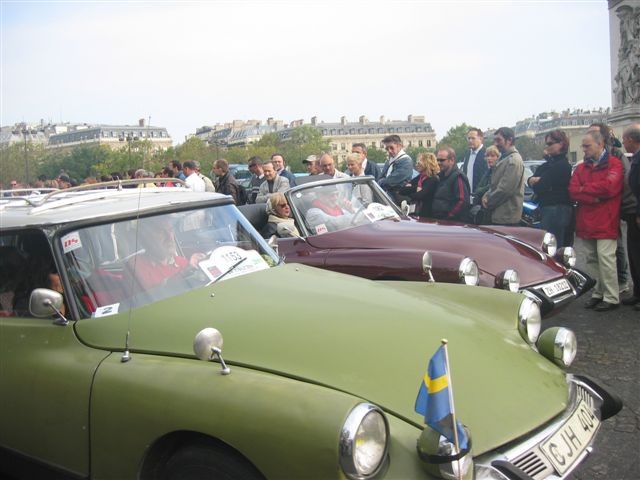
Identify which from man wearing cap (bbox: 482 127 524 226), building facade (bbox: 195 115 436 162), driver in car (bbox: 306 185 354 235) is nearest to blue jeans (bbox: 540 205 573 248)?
man wearing cap (bbox: 482 127 524 226)

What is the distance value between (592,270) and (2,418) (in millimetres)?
6193

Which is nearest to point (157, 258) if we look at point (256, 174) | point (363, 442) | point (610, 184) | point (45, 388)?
point (45, 388)

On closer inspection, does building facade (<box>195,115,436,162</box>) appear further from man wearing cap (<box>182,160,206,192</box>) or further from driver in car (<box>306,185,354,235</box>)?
driver in car (<box>306,185,354,235</box>)

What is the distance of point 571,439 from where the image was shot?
108 inches

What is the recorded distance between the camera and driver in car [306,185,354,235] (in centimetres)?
623

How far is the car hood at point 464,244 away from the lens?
226 inches

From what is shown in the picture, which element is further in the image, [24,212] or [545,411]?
[24,212]

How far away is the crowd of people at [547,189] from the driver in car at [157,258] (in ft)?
8.82

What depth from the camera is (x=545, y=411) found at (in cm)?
280

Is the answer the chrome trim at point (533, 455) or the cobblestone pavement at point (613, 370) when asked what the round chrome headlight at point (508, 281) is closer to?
the cobblestone pavement at point (613, 370)

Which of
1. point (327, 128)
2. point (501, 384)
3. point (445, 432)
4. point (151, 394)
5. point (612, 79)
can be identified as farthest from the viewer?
point (327, 128)

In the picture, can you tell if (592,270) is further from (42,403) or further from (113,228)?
(42,403)

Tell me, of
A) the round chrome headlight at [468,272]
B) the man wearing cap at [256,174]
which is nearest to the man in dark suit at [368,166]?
the man wearing cap at [256,174]

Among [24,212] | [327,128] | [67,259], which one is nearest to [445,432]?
[67,259]
